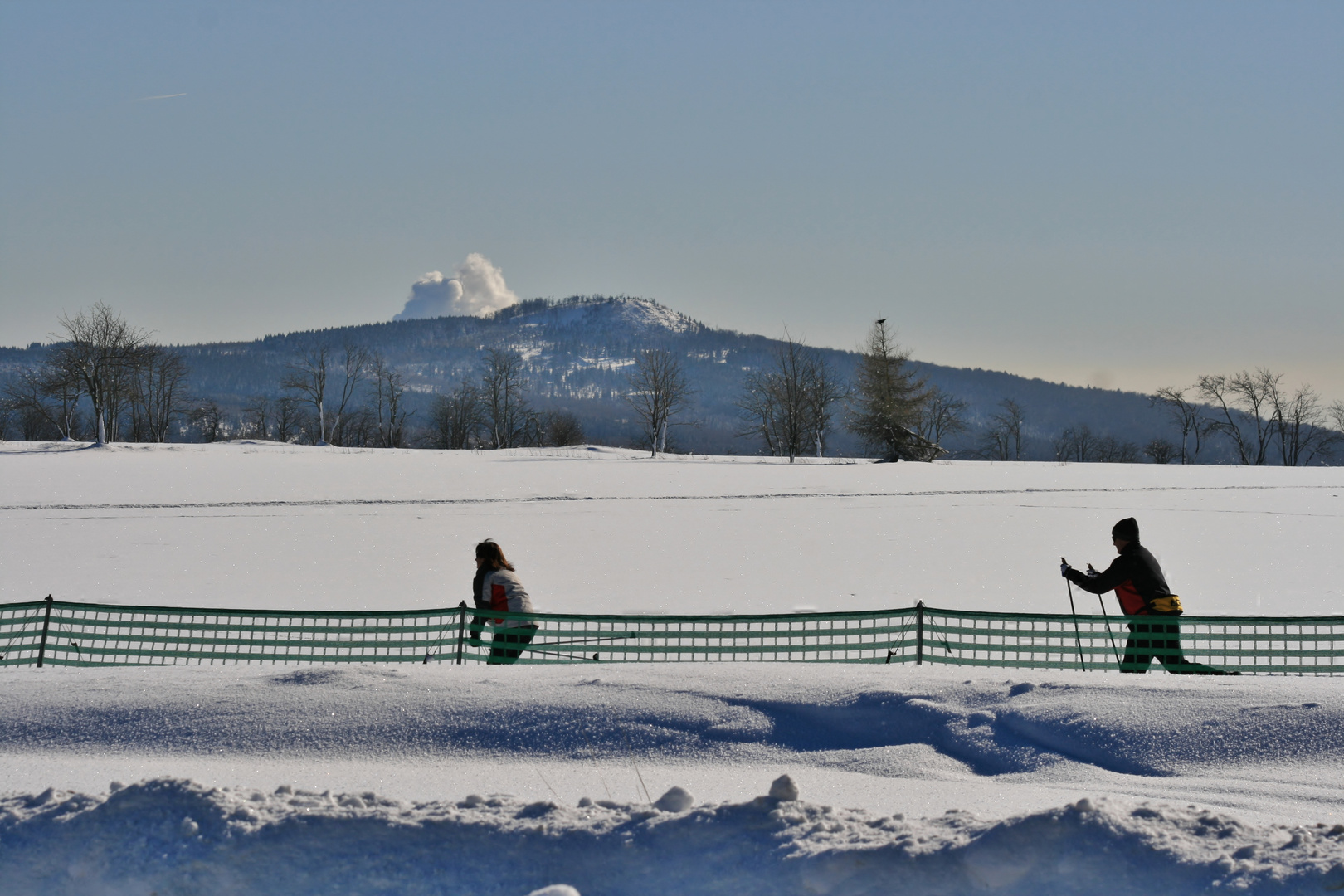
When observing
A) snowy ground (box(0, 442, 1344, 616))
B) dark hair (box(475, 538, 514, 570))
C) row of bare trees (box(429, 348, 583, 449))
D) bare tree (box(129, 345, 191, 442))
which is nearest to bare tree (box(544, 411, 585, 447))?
row of bare trees (box(429, 348, 583, 449))

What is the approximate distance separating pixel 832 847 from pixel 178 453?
159 feet

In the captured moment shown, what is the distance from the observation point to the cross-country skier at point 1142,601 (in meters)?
6.79

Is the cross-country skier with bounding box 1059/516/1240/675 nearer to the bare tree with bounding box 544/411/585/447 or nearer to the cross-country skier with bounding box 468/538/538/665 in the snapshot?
the cross-country skier with bounding box 468/538/538/665

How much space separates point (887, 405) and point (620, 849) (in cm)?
6090

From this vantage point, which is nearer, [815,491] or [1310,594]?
[1310,594]

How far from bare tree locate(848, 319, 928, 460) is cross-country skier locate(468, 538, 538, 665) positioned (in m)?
55.1

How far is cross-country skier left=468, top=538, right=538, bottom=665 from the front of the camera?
7.09 meters

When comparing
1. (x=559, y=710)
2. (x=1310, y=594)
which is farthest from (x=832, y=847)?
(x=1310, y=594)

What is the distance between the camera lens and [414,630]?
7.09 metres

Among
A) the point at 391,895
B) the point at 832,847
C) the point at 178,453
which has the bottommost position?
the point at 391,895

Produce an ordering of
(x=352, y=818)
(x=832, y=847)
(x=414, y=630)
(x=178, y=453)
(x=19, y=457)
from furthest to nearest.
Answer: (x=178, y=453) → (x=19, y=457) → (x=414, y=630) → (x=352, y=818) → (x=832, y=847)

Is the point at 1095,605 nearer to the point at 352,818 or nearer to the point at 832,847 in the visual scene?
the point at 832,847

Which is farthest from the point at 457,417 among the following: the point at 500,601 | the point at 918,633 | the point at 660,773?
the point at 660,773

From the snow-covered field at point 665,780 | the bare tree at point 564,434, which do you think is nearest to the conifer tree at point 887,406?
the bare tree at point 564,434
